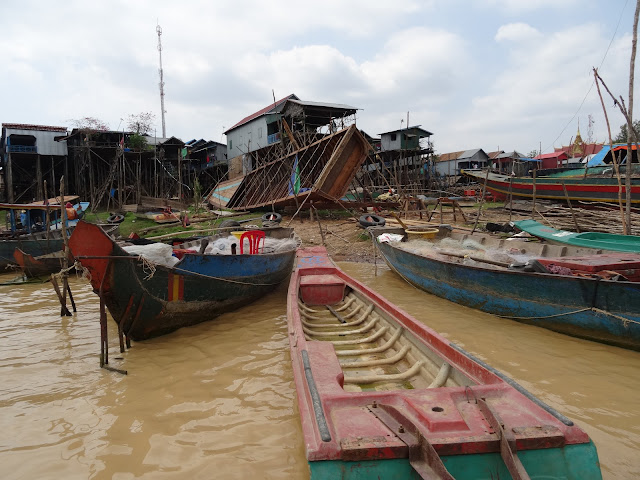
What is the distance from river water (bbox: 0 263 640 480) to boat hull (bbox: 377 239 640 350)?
0.17 m

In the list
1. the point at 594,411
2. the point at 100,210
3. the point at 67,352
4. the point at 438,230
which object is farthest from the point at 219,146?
the point at 594,411

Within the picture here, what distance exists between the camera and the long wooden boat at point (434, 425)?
1930mm

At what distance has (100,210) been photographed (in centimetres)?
2675

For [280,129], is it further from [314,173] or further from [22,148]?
[22,148]

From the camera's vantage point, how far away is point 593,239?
322 inches

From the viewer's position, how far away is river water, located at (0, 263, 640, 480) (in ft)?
9.55

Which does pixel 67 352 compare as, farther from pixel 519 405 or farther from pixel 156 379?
pixel 519 405

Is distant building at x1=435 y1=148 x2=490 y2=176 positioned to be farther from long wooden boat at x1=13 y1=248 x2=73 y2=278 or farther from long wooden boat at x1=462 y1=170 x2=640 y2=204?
long wooden boat at x1=13 y1=248 x2=73 y2=278

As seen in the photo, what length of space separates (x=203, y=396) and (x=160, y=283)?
1.83m

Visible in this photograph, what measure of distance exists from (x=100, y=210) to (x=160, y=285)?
2557 cm

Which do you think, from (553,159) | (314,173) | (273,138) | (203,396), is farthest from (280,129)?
(553,159)

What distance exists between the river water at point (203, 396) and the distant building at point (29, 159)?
2415cm

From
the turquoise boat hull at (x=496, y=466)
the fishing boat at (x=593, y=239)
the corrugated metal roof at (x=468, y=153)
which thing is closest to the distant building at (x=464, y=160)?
the corrugated metal roof at (x=468, y=153)

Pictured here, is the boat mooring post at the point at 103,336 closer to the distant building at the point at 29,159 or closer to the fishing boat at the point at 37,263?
the fishing boat at the point at 37,263
